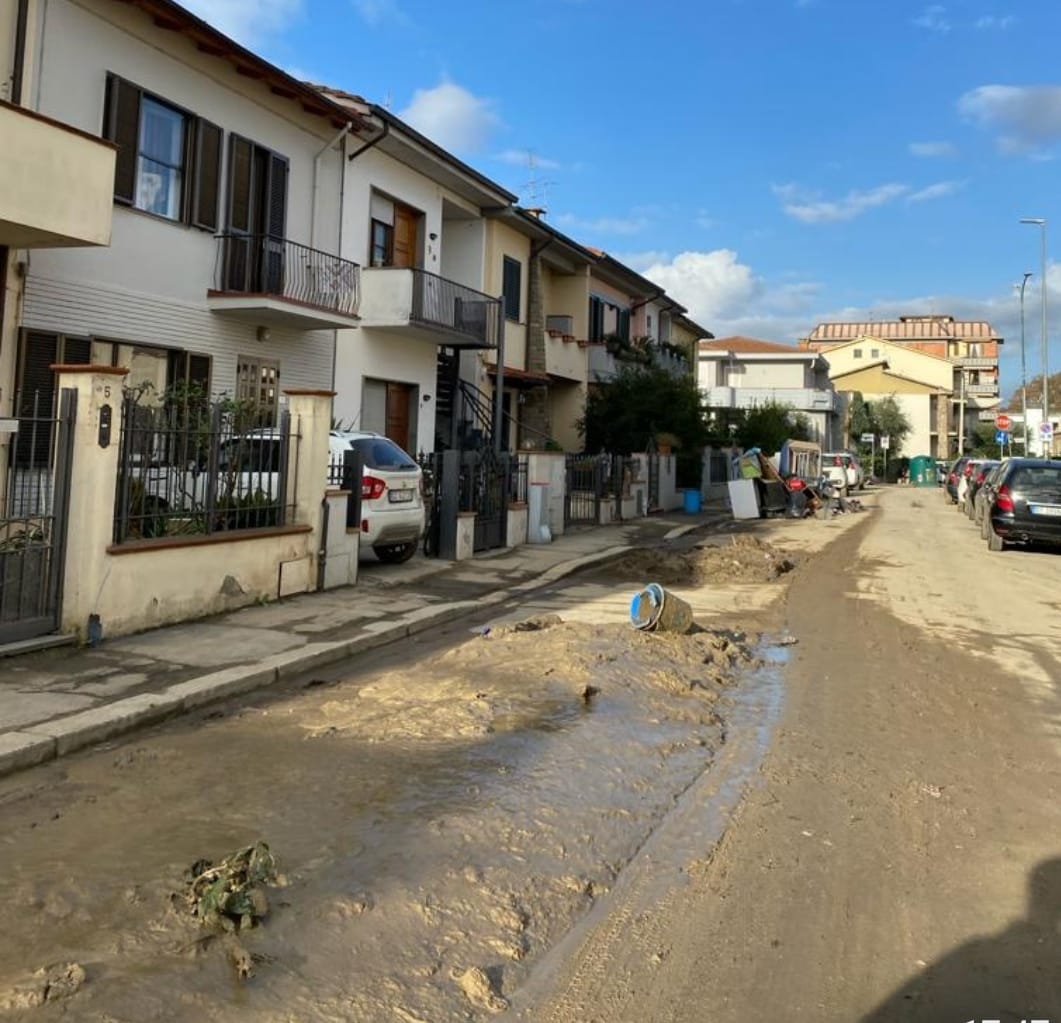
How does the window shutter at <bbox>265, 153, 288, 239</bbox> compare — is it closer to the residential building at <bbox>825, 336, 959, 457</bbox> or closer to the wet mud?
the wet mud

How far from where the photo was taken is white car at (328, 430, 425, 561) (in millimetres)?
12414

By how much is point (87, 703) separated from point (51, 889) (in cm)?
264

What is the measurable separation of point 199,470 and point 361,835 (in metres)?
5.68

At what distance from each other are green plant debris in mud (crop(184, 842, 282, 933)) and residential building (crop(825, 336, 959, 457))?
74.9m

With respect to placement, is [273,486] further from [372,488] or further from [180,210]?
[180,210]

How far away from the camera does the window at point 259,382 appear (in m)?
16.6

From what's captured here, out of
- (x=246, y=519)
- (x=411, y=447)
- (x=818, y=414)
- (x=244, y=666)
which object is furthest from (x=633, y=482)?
(x=818, y=414)

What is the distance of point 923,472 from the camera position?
227 feet

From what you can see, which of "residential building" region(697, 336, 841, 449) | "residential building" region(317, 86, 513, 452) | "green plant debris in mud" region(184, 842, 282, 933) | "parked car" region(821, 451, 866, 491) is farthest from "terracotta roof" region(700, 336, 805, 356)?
"green plant debris in mud" region(184, 842, 282, 933)

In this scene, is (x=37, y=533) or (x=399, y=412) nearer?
(x=37, y=533)

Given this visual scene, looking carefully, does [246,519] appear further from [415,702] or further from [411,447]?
[411,447]

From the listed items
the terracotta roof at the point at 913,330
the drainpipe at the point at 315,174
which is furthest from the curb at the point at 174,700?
the terracotta roof at the point at 913,330

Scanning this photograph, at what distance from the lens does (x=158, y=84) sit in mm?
14328

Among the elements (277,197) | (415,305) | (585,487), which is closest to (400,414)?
(415,305)
